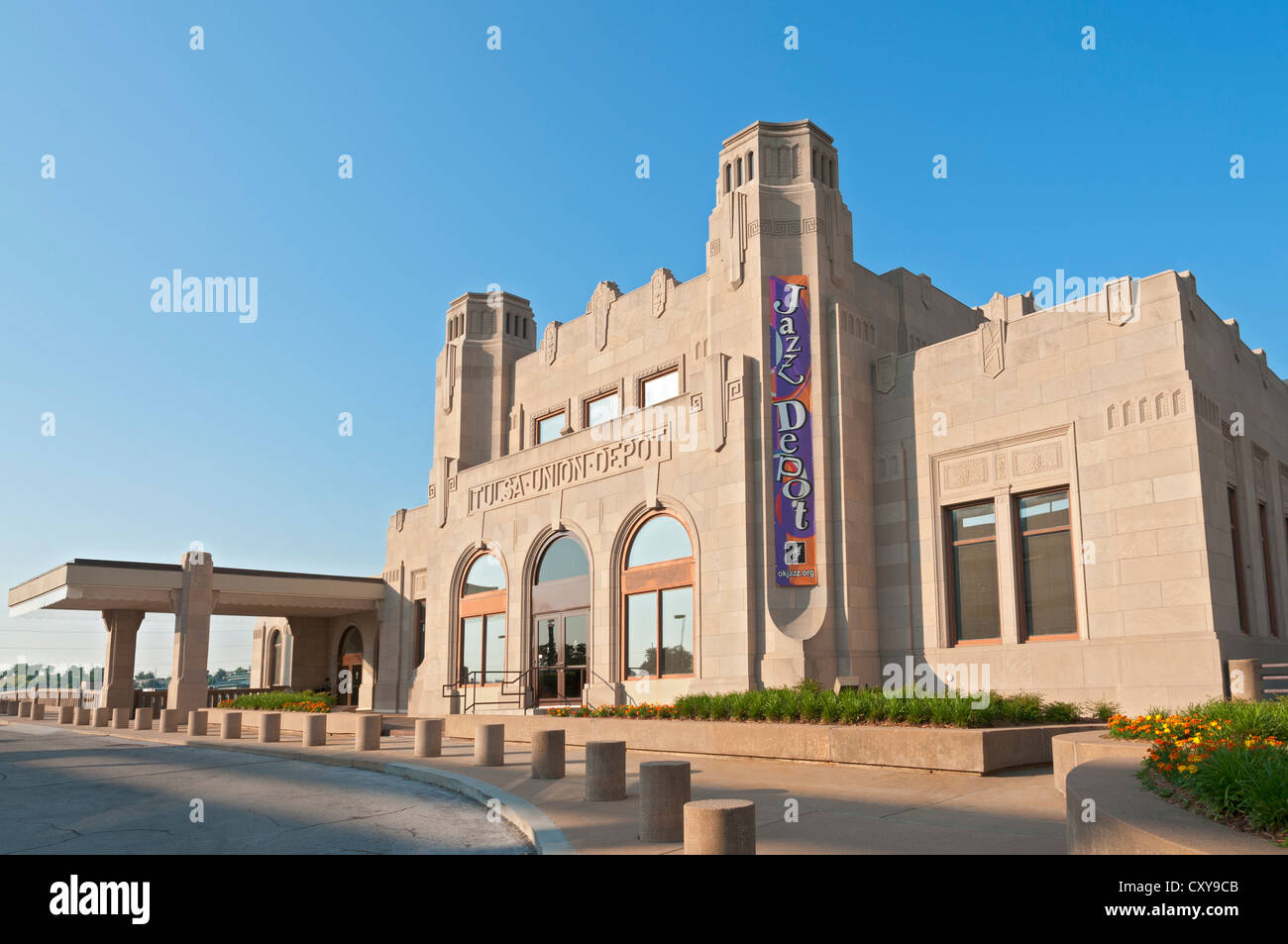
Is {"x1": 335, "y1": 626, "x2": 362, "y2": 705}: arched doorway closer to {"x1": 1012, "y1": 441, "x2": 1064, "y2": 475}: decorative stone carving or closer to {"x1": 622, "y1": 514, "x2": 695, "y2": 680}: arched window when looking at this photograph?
{"x1": 622, "y1": 514, "x2": 695, "y2": 680}: arched window

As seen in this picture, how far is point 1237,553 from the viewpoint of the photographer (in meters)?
20.8

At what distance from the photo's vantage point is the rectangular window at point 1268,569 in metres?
22.4

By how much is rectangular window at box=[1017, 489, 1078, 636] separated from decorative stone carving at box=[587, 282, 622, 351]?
1487cm

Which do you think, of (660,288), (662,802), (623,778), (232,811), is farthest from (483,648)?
(662,802)

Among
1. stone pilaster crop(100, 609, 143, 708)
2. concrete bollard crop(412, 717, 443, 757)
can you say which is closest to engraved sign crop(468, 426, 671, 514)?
concrete bollard crop(412, 717, 443, 757)

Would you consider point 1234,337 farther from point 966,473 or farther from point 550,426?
point 550,426

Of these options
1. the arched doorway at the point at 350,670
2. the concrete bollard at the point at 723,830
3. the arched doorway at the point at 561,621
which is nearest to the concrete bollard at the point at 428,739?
the arched doorway at the point at 561,621

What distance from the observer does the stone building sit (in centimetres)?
1906

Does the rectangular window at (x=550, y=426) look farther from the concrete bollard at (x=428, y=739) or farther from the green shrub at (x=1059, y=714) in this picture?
the green shrub at (x=1059, y=714)

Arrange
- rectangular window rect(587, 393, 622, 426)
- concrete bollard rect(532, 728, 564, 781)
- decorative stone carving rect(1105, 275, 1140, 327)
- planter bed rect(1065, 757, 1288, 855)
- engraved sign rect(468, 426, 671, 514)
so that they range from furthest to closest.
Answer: rectangular window rect(587, 393, 622, 426)
engraved sign rect(468, 426, 671, 514)
decorative stone carving rect(1105, 275, 1140, 327)
concrete bollard rect(532, 728, 564, 781)
planter bed rect(1065, 757, 1288, 855)

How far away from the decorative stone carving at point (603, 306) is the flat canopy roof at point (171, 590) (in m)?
16.9

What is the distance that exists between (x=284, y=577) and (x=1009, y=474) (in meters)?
29.4
